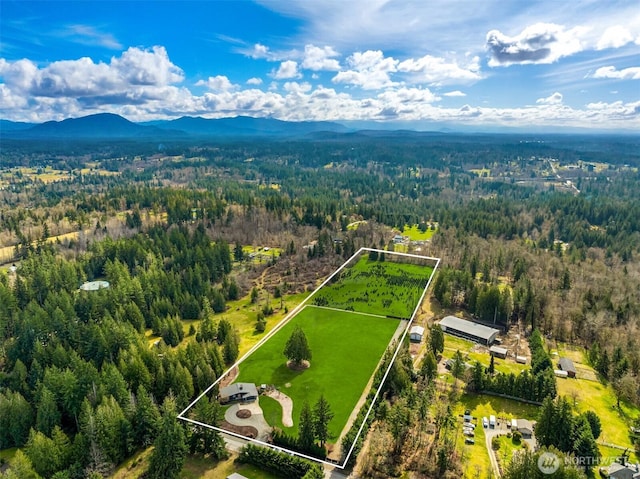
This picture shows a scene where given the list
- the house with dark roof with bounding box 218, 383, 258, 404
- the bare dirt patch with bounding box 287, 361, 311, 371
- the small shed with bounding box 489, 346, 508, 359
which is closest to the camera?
the house with dark roof with bounding box 218, 383, 258, 404

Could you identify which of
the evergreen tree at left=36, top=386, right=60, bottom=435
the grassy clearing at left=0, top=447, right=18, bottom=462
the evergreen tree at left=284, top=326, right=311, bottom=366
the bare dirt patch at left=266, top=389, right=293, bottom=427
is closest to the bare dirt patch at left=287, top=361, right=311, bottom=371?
the evergreen tree at left=284, top=326, right=311, bottom=366

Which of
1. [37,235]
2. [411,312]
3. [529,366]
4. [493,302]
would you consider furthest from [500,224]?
[37,235]

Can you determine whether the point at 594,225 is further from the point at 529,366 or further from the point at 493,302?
the point at 529,366

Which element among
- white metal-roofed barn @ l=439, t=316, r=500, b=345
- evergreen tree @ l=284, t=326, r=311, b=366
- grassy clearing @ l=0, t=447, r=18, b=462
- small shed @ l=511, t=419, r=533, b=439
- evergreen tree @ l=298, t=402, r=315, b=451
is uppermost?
evergreen tree @ l=284, t=326, r=311, b=366

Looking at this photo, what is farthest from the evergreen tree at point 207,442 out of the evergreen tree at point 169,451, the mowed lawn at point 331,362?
the mowed lawn at point 331,362

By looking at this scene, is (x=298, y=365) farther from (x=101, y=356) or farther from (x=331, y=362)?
(x=101, y=356)

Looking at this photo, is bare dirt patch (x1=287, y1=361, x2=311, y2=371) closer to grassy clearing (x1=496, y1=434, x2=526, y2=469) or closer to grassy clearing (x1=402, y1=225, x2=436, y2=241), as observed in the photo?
grassy clearing (x1=496, y1=434, x2=526, y2=469)

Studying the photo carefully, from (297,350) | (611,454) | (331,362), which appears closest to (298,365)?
(297,350)
